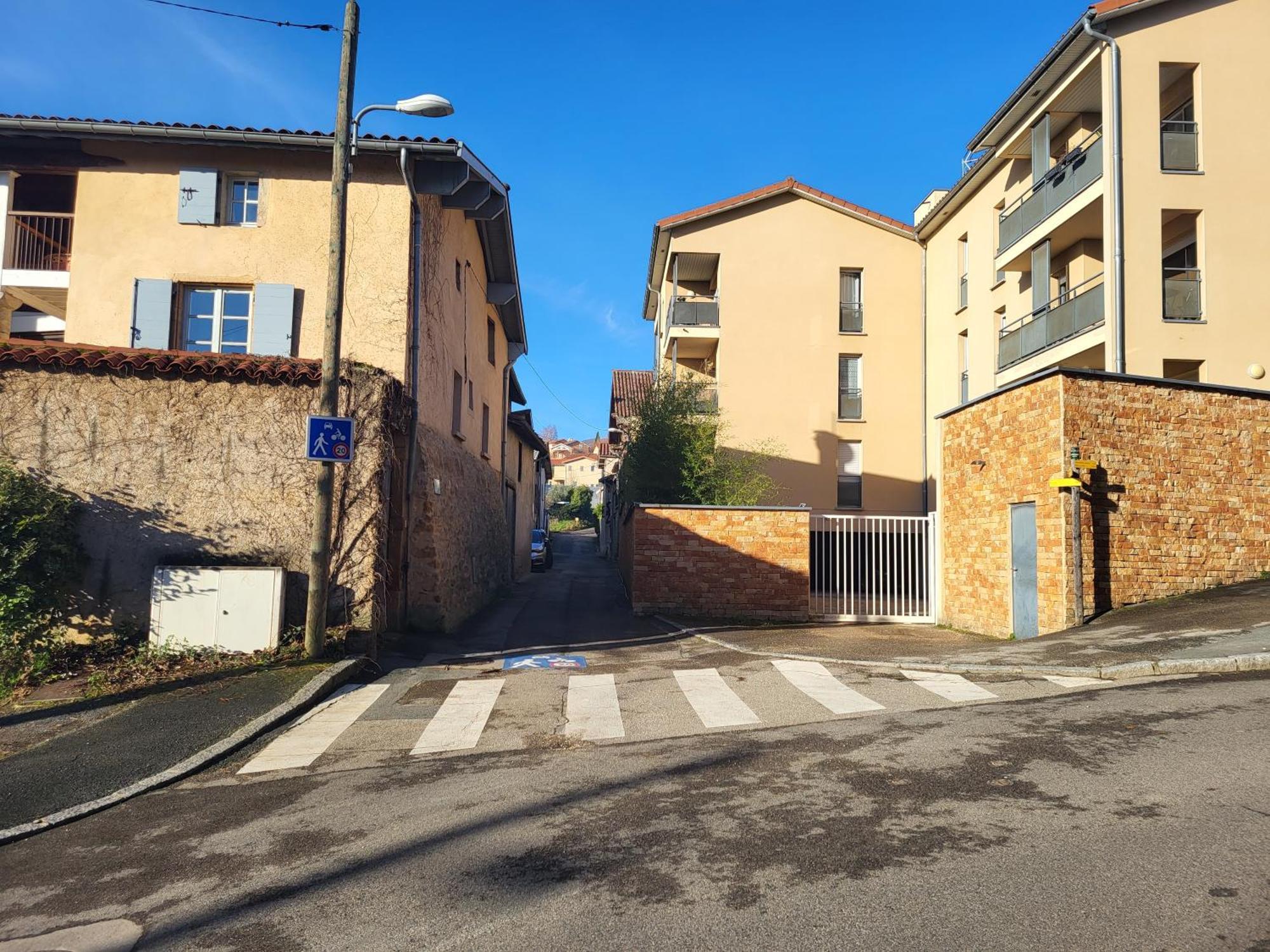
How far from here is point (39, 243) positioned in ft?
54.9

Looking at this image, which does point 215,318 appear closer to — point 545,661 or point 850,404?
point 545,661

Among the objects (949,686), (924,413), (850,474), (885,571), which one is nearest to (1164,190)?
(885,571)

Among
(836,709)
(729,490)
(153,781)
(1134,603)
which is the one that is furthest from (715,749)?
(729,490)

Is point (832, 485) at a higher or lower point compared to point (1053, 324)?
lower

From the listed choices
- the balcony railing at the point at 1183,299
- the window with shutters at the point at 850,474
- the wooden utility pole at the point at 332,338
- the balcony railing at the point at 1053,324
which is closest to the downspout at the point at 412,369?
the wooden utility pole at the point at 332,338

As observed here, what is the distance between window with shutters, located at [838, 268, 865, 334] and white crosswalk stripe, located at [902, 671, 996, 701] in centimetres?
1844

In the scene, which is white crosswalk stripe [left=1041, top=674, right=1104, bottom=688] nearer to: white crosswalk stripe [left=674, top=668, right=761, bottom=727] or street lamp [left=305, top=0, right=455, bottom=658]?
white crosswalk stripe [left=674, top=668, right=761, bottom=727]

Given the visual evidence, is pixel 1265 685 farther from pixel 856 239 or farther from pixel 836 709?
pixel 856 239

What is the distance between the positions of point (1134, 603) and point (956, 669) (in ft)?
11.1

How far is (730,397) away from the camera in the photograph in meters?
25.5

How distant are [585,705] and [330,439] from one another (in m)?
4.10

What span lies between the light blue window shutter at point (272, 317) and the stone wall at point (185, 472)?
2422mm

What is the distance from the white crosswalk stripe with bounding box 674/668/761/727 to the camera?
702 cm

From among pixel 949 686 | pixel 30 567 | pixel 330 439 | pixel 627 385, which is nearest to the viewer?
pixel 949 686
